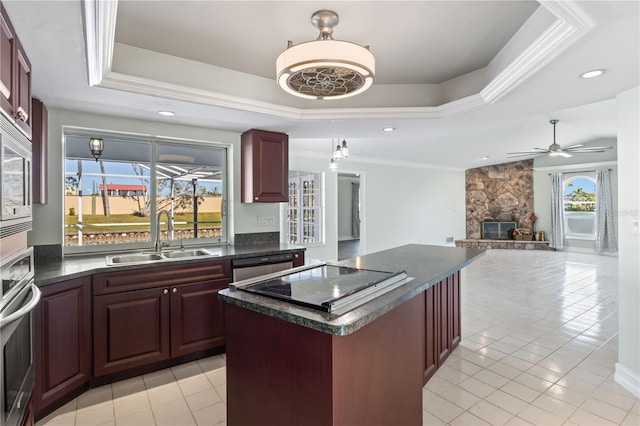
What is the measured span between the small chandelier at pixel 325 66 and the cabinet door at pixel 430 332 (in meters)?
1.53

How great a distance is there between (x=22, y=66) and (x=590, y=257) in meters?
10.7

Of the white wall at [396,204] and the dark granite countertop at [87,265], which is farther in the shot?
the white wall at [396,204]

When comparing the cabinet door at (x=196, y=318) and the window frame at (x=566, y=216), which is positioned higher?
the window frame at (x=566, y=216)

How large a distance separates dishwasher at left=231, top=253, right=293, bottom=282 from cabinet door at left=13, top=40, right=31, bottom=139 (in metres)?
1.70

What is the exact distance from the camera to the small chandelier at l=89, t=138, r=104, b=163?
306cm

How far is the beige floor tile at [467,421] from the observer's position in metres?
2.02

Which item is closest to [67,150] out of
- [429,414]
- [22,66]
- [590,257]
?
[22,66]

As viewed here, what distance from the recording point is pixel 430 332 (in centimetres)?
249

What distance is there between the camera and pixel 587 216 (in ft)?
29.7

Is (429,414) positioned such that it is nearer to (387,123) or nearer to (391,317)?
(391,317)

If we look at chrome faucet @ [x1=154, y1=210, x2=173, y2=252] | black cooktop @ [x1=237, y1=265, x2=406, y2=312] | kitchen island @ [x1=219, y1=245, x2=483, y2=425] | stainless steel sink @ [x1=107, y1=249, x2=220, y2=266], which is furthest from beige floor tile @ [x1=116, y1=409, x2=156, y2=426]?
chrome faucet @ [x1=154, y1=210, x2=173, y2=252]

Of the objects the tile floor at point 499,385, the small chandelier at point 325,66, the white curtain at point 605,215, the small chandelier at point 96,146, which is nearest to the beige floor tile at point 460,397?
the tile floor at point 499,385

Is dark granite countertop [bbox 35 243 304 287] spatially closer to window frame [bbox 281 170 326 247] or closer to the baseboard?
the baseboard

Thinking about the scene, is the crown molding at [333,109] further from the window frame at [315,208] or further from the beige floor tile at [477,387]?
the window frame at [315,208]
